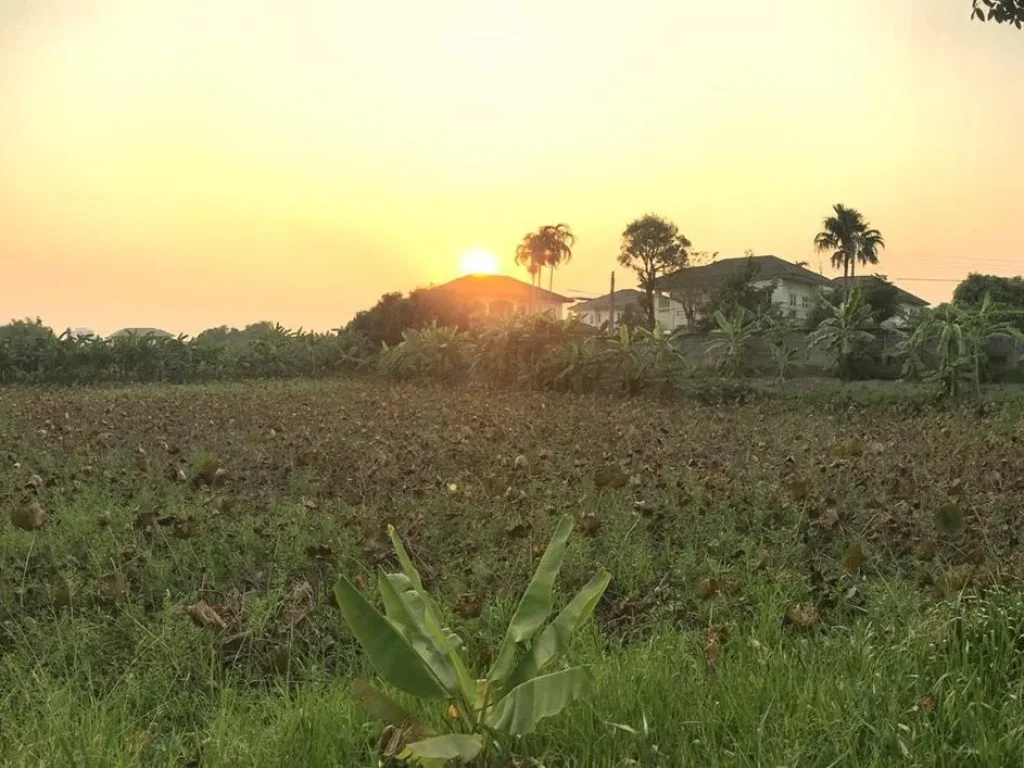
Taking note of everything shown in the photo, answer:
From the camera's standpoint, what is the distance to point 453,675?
74.3 inches

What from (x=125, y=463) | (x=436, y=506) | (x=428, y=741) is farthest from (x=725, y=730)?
(x=125, y=463)

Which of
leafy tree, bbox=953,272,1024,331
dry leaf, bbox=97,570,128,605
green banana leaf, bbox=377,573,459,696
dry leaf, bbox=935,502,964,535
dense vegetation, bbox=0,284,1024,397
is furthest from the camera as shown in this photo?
leafy tree, bbox=953,272,1024,331

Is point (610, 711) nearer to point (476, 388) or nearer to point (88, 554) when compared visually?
point (88, 554)

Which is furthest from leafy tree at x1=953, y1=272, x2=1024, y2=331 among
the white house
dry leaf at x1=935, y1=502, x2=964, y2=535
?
dry leaf at x1=935, y1=502, x2=964, y2=535

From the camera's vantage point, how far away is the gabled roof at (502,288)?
53375 mm

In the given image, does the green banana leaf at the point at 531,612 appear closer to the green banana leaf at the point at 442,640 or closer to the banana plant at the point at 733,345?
the green banana leaf at the point at 442,640

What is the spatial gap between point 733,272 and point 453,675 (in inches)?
1452

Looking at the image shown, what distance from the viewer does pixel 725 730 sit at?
2.09 m

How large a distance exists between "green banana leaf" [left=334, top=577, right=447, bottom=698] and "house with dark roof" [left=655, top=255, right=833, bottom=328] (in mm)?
35547

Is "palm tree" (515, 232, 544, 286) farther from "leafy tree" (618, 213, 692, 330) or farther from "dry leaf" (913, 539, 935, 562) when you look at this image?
"dry leaf" (913, 539, 935, 562)

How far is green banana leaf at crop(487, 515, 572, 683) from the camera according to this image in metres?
1.95

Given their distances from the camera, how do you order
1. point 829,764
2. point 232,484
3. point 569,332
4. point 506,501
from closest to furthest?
1. point 829,764
2. point 506,501
3. point 232,484
4. point 569,332

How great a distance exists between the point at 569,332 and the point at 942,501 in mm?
11128

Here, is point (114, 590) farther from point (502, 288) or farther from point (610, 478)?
point (502, 288)
